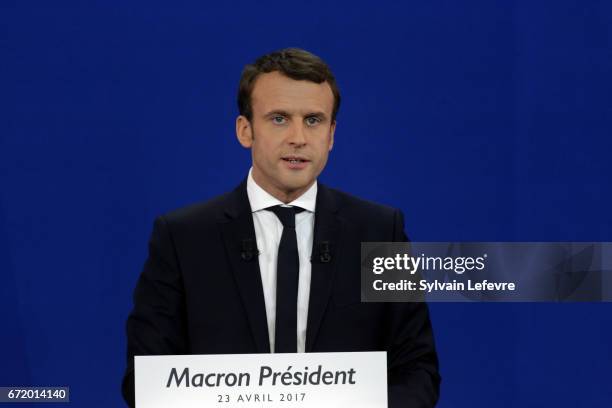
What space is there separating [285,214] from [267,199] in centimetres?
6

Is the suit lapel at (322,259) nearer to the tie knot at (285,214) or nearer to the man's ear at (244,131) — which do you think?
the tie knot at (285,214)

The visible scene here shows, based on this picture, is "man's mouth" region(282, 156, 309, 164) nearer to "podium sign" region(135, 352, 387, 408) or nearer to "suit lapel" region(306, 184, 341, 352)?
"suit lapel" region(306, 184, 341, 352)

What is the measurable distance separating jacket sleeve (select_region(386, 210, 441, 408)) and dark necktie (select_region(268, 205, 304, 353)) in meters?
0.25

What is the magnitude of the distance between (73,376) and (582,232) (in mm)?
1420

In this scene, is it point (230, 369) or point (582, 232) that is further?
point (582, 232)

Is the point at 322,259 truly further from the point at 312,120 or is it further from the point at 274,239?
the point at 312,120

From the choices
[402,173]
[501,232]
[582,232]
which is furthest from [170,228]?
[582,232]

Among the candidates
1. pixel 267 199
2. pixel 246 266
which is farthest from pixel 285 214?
pixel 246 266

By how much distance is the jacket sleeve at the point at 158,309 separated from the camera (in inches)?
91.9

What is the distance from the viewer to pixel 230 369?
218 cm

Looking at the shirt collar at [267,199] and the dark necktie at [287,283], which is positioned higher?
the shirt collar at [267,199]

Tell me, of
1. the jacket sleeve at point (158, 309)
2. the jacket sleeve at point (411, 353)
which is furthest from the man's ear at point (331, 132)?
the jacket sleeve at point (158, 309)

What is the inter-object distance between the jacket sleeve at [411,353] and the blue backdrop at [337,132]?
0.10 m

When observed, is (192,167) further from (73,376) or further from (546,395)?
(546,395)
